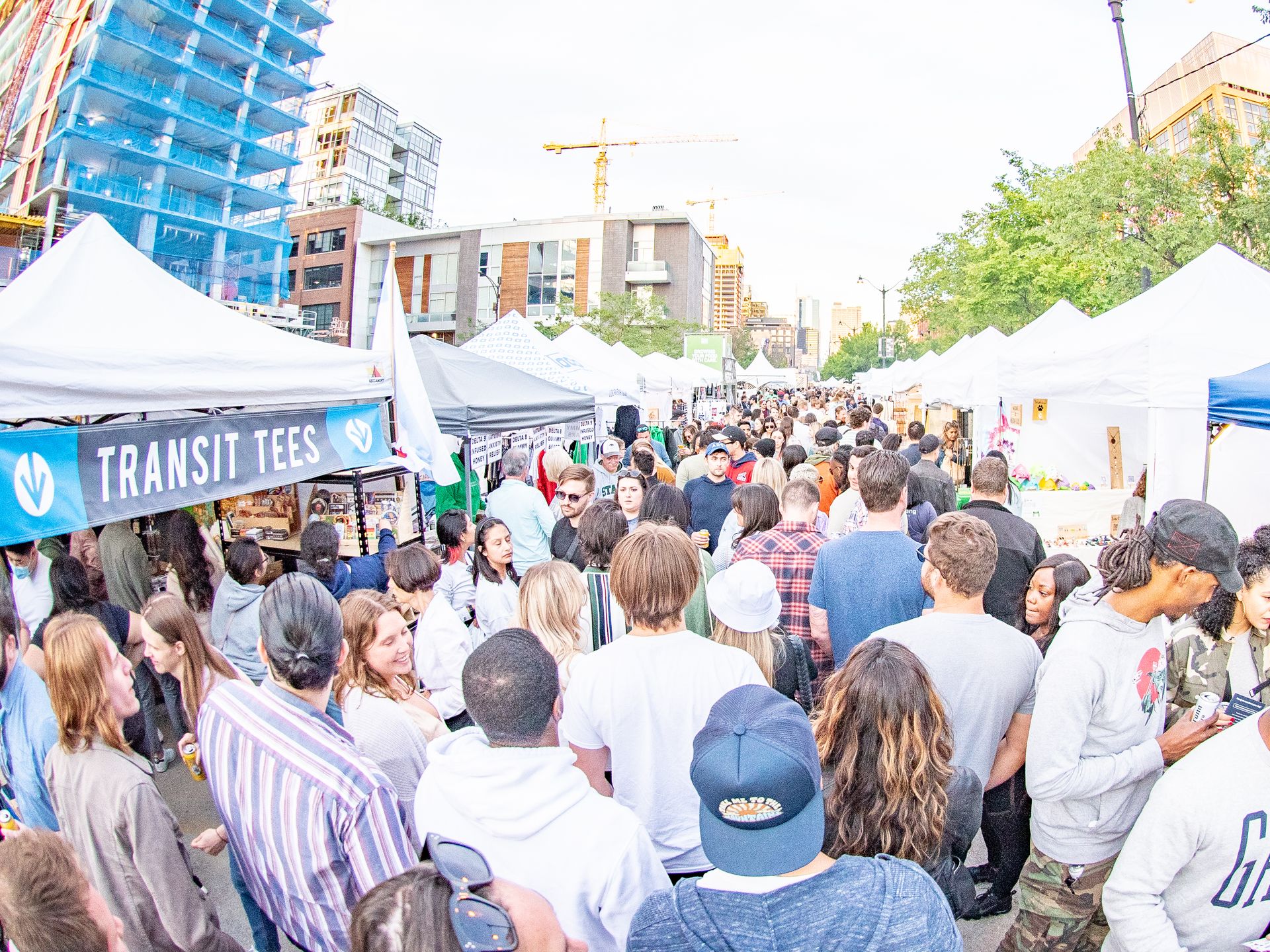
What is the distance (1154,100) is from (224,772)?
8066 cm

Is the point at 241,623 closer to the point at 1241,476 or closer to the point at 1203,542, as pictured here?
the point at 1203,542

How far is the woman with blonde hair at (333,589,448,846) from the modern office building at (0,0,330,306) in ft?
144

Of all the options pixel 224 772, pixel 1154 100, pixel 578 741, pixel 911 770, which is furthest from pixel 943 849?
pixel 1154 100

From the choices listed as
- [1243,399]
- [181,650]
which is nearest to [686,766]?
[181,650]

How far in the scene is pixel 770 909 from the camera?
48.7 inches

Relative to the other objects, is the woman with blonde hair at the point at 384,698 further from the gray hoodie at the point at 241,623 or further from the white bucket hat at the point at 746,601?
the gray hoodie at the point at 241,623

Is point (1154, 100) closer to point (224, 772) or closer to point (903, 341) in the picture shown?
point (903, 341)

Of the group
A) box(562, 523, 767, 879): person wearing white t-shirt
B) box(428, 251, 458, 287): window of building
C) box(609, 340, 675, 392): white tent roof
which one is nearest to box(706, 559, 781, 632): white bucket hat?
box(562, 523, 767, 879): person wearing white t-shirt

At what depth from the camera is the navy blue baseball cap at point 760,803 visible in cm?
127

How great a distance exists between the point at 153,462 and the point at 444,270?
68107 millimetres

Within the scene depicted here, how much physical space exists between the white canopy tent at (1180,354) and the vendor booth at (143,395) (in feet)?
19.7

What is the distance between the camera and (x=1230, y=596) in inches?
116

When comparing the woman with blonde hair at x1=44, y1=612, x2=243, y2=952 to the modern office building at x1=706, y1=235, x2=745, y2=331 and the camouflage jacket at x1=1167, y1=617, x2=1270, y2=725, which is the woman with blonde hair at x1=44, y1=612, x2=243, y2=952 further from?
the modern office building at x1=706, y1=235, x2=745, y2=331

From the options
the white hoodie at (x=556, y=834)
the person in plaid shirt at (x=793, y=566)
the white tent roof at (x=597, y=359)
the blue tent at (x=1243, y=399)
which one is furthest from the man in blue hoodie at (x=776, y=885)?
the white tent roof at (x=597, y=359)
